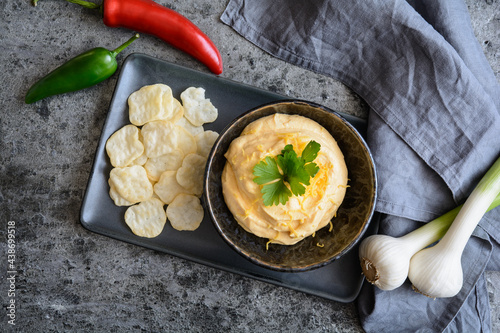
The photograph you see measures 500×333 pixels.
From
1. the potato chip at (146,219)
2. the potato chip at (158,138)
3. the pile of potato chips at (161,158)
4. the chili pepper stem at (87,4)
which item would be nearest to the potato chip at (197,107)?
the pile of potato chips at (161,158)

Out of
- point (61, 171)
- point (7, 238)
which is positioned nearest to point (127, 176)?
point (61, 171)

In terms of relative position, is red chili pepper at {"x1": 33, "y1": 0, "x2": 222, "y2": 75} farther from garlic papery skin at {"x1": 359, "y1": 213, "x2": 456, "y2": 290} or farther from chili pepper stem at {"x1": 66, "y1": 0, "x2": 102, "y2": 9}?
garlic papery skin at {"x1": 359, "y1": 213, "x2": 456, "y2": 290}

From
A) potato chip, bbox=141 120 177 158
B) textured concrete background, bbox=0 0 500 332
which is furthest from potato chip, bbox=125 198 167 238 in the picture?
potato chip, bbox=141 120 177 158

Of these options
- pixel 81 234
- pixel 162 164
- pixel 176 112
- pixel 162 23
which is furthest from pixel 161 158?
pixel 162 23

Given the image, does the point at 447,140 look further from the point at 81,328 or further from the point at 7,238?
the point at 7,238

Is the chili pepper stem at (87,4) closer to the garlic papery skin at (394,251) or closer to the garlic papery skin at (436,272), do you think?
the garlic papery skin at (394,251)
